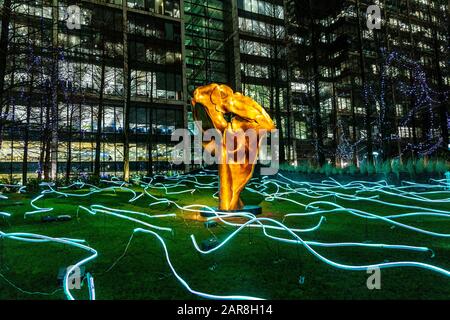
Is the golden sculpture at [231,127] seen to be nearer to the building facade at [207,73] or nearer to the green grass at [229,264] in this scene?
the green grass at [229,264]

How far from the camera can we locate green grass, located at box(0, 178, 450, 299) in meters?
3.17

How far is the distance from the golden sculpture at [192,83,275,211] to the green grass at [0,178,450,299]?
5.26ft

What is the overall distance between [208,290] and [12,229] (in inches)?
216

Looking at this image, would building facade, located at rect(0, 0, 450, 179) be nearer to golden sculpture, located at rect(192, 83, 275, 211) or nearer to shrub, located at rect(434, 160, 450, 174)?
shrub, located at rect(434, 160, 450, 174)

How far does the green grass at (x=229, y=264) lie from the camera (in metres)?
3.17

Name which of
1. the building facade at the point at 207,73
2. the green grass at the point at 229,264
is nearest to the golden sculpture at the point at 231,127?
the green grass at the point at 229,264

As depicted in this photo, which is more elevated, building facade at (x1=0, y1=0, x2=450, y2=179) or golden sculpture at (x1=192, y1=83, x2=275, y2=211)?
building facade at (x1=0, y1=0, x2=450, y2=179)

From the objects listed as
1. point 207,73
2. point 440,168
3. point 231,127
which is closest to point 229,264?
point 231,127

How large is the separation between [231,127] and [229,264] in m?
4.65

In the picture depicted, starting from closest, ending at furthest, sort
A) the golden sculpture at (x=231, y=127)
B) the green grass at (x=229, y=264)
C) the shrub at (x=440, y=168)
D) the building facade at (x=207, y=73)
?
1. the green grass at (x=229, y=264)
2. the golden sculpture at (x=231, y=127)
3. the shrub at (x=440, y=168)
4. the building facade at (x=207, y=73)

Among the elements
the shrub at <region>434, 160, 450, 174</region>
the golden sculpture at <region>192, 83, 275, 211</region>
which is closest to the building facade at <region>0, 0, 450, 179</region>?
the shrub at <region>434, 160, 450, 174</region>

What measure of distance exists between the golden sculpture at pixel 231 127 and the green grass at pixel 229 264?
1602mm

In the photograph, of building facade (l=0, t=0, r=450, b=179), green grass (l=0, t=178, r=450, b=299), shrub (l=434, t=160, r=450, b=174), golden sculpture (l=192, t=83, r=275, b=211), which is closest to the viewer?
green grass (l=0, t=178, r=450, b=299)
